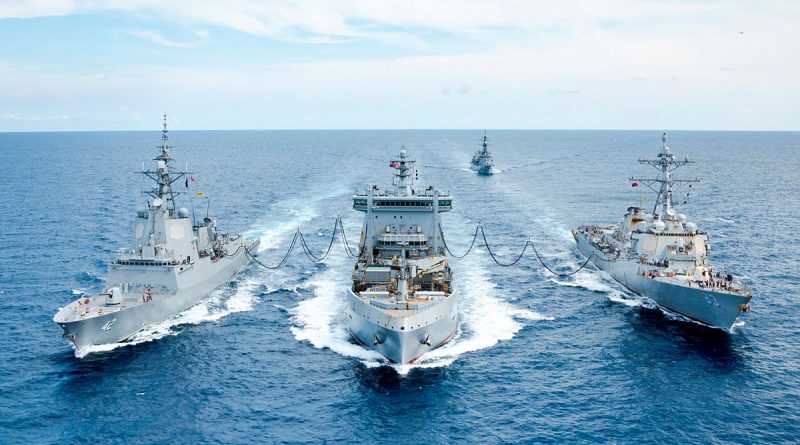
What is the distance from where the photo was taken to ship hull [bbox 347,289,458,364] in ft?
134

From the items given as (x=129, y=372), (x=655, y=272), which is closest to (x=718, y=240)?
(x=655, y=272)

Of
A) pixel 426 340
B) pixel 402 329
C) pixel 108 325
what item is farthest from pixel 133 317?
pixel 426 340

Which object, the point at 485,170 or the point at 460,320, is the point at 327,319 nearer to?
the point at 460,320

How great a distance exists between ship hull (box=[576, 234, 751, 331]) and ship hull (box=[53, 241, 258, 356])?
38.7 metres

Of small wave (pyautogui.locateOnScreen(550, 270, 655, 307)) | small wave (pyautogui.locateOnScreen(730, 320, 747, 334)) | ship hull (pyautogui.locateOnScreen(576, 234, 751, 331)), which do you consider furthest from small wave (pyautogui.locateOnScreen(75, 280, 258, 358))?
small wave (pyautogui.locateOnScreen(730, 320, 747, 334))

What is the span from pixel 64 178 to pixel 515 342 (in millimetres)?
128223

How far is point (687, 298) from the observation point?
51.0 meters

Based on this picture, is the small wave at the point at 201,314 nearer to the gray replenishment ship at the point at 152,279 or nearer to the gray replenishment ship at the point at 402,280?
the gray replenishment ship at the point at 152,279

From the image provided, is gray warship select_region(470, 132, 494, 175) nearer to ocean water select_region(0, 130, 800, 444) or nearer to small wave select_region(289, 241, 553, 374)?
ocean water select_region(0, 130, 800, 444)

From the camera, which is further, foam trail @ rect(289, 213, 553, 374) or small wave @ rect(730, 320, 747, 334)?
small wave @ rect(730, 320, 747, 334)

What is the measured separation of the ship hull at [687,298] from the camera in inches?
1877

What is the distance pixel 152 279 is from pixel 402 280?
21293mm

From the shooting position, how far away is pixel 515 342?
46.3 meters

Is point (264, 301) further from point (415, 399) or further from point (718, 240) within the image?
point (718, 240)
